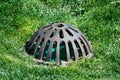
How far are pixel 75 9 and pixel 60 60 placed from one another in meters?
1.97

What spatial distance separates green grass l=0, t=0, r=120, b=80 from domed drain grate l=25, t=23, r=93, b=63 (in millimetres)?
146

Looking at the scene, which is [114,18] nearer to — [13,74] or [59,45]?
[59,45]

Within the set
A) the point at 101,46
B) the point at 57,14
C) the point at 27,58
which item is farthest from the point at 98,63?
the point at 57,14

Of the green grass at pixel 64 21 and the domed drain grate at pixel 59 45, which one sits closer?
the green grass at pixel 64 21

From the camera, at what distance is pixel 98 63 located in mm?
6773

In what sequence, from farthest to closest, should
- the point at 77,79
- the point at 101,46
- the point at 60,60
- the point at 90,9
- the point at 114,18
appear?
the point at 90,9 < the point at 114,18 < the point at 101,46 < the point at 60,60 < the point at 77,79

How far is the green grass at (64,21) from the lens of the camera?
640cm

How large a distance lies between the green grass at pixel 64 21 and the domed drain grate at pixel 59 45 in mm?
146

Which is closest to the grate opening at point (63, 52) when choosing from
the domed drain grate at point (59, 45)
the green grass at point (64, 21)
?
the domed drain grate at point (59, 45)

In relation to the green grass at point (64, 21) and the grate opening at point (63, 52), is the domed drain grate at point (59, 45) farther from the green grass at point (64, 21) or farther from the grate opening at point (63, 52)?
the green grass at point (64, 21)

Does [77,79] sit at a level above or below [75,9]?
below

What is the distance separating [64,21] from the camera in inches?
309

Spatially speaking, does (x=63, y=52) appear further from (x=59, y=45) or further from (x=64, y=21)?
(x=64, y=21)

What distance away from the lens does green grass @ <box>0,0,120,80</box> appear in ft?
21.0
